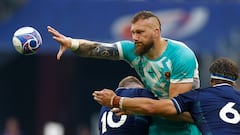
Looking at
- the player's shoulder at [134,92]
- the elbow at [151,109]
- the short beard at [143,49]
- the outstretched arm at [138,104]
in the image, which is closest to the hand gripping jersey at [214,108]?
the outstretched arm at [138,104]

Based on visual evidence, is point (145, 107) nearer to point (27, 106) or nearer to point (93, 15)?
point (93, 15)

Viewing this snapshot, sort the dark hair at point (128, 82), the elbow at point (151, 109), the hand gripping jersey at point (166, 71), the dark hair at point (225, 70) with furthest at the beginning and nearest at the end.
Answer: the dark hair at point (128, 82), the hand gripping jersey at point (166, 71), the dark hair at point (225, 70), the elbow at point (151, 109)

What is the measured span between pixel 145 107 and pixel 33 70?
15.7 m

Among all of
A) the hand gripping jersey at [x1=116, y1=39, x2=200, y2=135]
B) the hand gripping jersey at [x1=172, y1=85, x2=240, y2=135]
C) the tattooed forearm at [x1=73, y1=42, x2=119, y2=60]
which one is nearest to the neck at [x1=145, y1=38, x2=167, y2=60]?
the hand gripping jersey at [x1=116, y1=39, x2=200, y2=135]

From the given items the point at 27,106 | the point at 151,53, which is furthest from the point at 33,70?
the point at 151,53

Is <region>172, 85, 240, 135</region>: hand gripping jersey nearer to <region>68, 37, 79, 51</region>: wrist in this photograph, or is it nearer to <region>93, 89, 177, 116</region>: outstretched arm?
<region>93, 89, 177, 116</region>: outstretched arm

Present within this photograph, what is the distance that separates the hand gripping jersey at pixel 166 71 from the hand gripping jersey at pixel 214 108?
62 centimetres

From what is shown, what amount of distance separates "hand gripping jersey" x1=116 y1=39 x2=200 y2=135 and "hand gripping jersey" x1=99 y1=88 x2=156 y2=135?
15cm

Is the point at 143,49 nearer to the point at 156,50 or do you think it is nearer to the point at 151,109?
the point at 156,50

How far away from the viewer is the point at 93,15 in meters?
23.8

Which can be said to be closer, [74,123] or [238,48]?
[238,48]

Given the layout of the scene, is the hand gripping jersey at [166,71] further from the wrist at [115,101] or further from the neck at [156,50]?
the wrist at [115,101]

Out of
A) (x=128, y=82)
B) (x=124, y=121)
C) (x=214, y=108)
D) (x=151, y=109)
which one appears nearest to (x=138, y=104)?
(x=151, y=109)

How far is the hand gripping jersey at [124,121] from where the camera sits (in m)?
12.8
